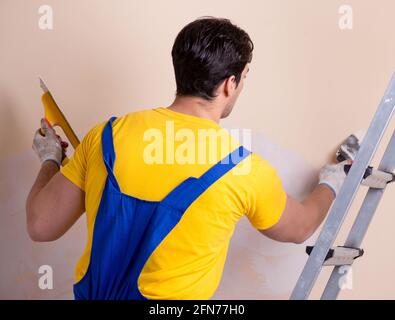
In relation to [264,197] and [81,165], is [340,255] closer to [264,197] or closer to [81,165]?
[264,197]

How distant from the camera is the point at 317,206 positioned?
1.63m

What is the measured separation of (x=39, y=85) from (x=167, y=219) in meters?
0.78

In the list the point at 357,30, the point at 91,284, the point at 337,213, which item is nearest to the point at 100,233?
the point at 91,284

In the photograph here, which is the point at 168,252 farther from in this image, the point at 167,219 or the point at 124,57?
the point at 124,57

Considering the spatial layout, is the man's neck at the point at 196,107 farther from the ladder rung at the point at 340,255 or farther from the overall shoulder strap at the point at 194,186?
the ladder rung at the point at 340,255

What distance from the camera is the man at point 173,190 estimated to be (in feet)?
4.32

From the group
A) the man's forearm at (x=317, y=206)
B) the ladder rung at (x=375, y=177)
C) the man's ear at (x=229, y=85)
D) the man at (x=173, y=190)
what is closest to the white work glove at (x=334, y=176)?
the man's forearm at (x=317, y=206)

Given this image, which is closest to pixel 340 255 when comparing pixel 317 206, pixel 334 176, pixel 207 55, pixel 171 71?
pixel 317 206

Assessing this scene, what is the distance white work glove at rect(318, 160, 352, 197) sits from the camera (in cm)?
174

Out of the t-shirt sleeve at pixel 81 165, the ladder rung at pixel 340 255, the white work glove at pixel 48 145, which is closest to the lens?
the t-shirt sleeve at pixel 81 165

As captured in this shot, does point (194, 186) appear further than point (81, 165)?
No

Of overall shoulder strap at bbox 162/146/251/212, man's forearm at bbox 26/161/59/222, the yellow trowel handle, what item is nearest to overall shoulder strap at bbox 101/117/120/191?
overall shoulder strap at bbox 162/146/251/212

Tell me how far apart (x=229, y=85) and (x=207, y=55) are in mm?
96

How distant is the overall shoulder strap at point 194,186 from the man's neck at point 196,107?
5.8 inches
